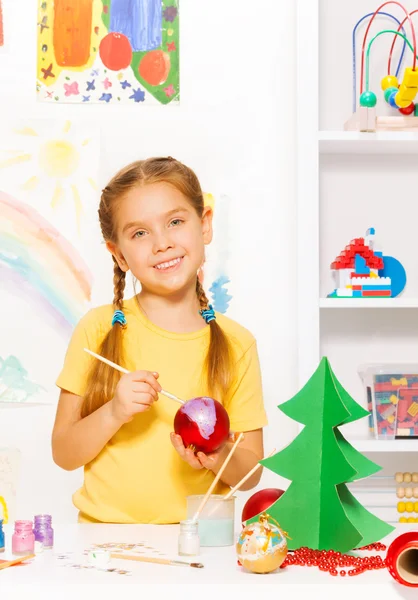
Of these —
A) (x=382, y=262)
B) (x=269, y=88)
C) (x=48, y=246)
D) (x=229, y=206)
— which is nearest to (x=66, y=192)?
(x=48, y=246)

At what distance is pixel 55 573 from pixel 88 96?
1385 mm

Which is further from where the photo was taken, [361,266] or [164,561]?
[361,266]

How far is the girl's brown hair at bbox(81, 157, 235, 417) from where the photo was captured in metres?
1.43

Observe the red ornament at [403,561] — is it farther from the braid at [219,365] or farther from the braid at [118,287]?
the braid at [118,287]

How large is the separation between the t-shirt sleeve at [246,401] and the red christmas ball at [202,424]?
0.87 ft

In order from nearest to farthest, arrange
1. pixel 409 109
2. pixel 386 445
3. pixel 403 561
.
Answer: pixel 403 561, pixel 386 445, pixel 409 109

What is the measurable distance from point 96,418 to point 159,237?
0.35 metres

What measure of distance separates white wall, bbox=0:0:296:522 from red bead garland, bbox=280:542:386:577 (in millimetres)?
1031

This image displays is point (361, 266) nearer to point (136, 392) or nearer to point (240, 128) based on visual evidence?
point (240, 128)

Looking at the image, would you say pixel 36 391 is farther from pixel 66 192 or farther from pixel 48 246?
pixel 66 192

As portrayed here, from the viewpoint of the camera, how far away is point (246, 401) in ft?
4.81

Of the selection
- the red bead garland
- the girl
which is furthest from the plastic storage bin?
the red bead garland

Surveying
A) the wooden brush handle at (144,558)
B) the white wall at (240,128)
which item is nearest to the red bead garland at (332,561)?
the wooden brush handle at (144,558)

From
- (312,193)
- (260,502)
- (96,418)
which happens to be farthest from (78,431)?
(312,193)
